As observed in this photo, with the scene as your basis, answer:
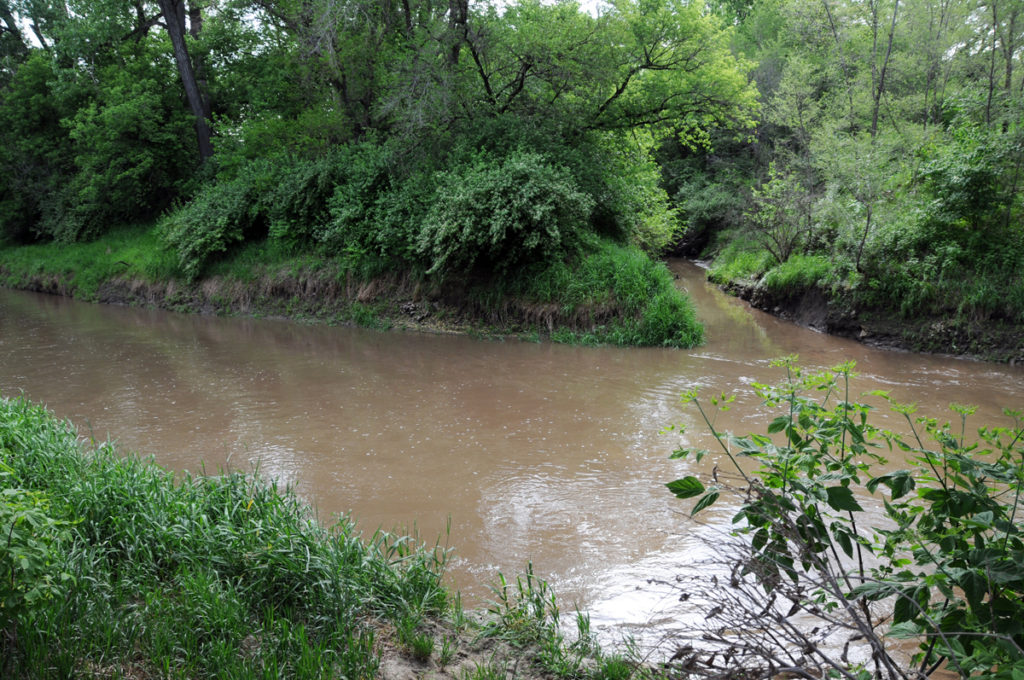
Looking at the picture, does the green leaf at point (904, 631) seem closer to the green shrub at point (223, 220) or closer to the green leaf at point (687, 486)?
the green leaf at point (687, 486)

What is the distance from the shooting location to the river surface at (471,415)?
15.4 ft

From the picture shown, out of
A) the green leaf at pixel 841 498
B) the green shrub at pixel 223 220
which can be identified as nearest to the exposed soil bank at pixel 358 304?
the green shrub at pixel 223 220

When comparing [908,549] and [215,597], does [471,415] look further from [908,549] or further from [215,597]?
[908,549]

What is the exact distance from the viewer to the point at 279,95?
18875 mm

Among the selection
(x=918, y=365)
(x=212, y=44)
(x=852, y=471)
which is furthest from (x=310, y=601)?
(x=212, y=44)

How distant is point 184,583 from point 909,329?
11.9 metres

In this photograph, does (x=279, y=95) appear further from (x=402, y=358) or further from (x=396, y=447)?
(x=396, y=447)

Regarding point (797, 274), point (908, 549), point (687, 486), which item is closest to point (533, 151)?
point (797, 274)

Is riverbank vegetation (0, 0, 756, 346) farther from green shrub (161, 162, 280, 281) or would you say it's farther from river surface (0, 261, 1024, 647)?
river surface (0, 261, 1024, 647)

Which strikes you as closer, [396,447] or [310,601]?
[310,601]

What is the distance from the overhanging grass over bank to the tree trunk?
12.0 feet

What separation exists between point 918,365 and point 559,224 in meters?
6.30

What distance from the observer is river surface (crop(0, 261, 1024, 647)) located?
4707mm

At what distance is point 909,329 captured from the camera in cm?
1138
